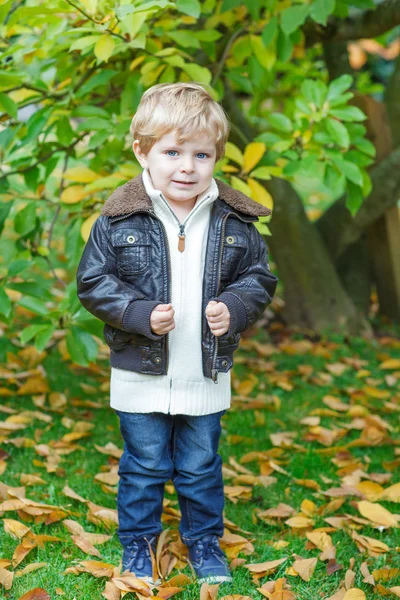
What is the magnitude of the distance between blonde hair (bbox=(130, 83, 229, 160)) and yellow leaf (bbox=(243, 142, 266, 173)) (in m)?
0.68

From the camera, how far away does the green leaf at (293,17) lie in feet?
10.00

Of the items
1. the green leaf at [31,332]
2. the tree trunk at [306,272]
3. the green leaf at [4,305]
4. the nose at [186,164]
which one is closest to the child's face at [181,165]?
the nose at [186,164]

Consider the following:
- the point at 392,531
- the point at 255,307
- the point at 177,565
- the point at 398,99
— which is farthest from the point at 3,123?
the point at 398,99

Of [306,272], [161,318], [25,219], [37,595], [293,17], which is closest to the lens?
[161,318]

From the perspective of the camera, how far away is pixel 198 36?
3043 millimetres

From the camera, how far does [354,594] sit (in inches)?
89.8

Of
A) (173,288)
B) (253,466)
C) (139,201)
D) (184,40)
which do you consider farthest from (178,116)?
(253,466)

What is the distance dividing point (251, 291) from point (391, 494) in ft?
3.86

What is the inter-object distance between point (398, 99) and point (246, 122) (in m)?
1.34

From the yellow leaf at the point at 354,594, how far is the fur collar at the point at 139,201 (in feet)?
3.77

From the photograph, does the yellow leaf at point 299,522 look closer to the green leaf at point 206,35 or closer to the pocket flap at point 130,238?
the pocket flap at point 130,238

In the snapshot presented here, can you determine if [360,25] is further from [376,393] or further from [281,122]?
[376,393]

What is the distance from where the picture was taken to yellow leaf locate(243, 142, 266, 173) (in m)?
2.93

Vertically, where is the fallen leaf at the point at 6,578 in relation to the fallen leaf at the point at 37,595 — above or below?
above
